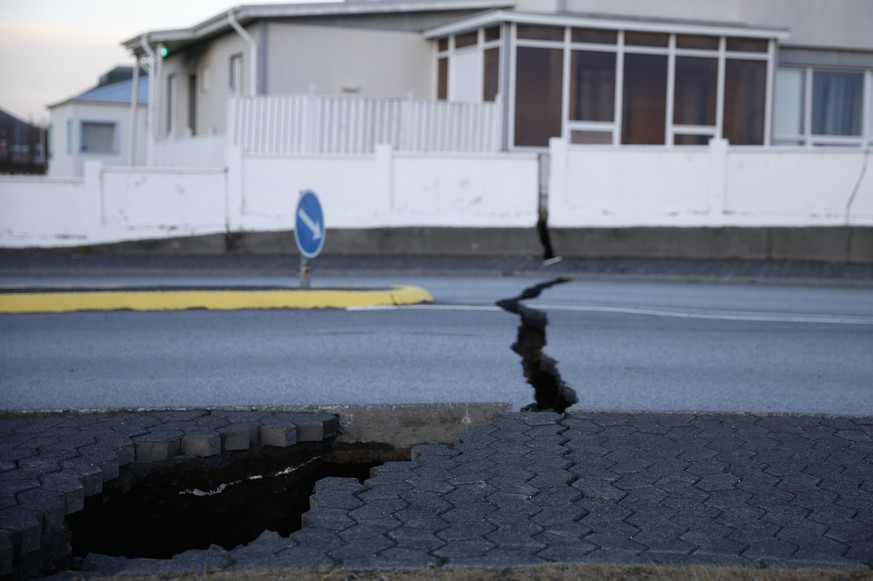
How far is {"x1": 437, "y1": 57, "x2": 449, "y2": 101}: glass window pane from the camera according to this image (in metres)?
23.2

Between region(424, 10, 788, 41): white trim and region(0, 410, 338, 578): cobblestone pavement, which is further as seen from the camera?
region(424, 10, 788, 41): white trim

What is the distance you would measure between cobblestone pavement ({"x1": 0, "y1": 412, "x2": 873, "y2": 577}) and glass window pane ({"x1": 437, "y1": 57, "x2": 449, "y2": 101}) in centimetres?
1810

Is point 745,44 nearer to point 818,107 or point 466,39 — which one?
point 818,107

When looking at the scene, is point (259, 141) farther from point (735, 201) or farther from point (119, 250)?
point (735, 201)

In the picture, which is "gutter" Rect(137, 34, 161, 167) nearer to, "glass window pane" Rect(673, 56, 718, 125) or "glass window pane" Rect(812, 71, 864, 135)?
"glass window pane" Rect(673, 56, 718, 125)

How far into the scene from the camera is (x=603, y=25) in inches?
855

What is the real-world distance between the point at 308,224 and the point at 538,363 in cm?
370

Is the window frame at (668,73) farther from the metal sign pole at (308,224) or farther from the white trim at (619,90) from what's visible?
the metal sign pole at (308,224)

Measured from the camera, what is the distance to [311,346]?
8547 millimetres

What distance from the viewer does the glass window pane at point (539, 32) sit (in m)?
21.5

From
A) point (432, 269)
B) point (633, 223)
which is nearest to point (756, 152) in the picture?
point (633, 223)

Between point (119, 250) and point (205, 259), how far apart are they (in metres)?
1.57

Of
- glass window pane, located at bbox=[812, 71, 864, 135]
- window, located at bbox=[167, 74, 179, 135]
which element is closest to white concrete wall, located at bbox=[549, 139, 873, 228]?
glass window pane, located at bbox=[812, 71, 864, 135]

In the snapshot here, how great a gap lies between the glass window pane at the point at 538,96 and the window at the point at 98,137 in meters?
26.4
